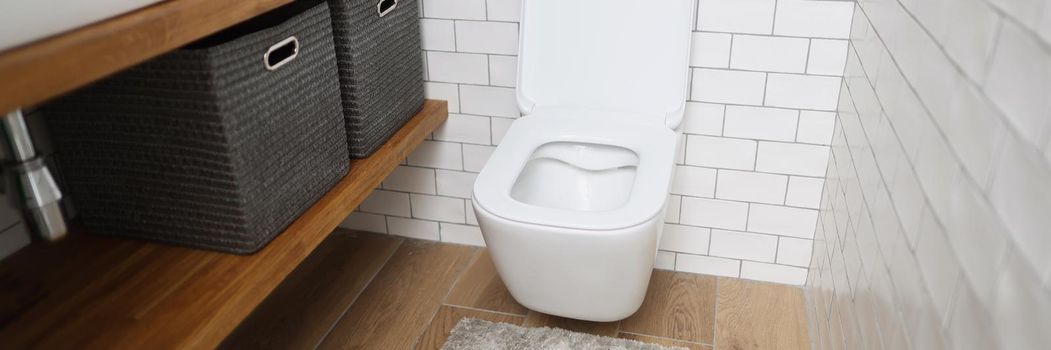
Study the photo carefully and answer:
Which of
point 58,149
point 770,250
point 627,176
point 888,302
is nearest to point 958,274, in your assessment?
point 888,302

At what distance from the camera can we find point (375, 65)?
4.80 ft

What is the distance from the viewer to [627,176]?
157 centimetres

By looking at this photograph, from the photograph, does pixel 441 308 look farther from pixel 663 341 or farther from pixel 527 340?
pixel 663 341

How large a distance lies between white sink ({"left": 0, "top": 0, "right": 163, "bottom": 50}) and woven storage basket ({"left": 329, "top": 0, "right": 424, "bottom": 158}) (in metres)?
0.54

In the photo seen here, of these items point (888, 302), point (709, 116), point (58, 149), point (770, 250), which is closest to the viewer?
point (888, 302)

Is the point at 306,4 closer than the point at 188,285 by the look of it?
No

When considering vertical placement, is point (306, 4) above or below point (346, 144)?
above

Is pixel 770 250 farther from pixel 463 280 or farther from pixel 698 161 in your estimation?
pixel 463 280

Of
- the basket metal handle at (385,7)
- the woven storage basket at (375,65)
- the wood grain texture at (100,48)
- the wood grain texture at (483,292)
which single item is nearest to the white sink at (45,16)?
the wood grain texture at (100,48)

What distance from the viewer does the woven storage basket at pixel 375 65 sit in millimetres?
1361

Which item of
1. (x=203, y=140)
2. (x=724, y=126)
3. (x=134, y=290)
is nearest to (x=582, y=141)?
(x=724, y=126)

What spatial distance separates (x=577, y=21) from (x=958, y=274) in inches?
39.9

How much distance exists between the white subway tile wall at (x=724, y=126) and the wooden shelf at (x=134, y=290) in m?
0.65

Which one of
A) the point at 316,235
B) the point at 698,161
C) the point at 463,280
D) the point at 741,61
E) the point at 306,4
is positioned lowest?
the point at 463,280
